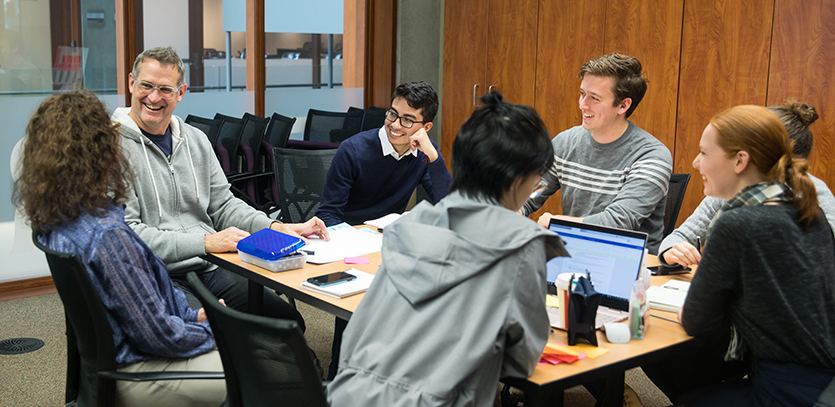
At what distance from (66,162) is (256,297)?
0.85 m

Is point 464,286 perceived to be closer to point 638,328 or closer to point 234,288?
point 638,328

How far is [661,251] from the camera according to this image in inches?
92.9

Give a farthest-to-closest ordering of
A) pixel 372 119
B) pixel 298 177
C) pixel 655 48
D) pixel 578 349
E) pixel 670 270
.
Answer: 1. pixel 372 119
2. pixel 655 48
3. pixel 298 177
4. pixel 670 270
5. pixel 578 349

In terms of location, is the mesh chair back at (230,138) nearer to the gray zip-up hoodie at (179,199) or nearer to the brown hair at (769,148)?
the gray zip-up hoodie at (179,199)

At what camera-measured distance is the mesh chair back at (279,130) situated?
482cm

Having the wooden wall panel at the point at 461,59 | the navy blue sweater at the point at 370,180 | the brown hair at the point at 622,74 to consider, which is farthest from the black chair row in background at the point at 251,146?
the brown hair at the point at 622,74

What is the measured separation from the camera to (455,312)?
1.35m

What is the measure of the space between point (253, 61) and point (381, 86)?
1290 mm

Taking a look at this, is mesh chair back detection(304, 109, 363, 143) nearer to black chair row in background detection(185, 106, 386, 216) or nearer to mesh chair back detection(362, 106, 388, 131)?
mesh chair back detection(362, 106, 388, 131)

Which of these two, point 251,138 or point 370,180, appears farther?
point 251,138

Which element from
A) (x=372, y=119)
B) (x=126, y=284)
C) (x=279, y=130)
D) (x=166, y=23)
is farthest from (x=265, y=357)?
(x=372, y=119)

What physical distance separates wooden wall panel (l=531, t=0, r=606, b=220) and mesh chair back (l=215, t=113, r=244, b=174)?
230cm

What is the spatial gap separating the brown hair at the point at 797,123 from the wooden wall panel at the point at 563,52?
304cm

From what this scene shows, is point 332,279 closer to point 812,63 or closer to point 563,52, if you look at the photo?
point 812,63
